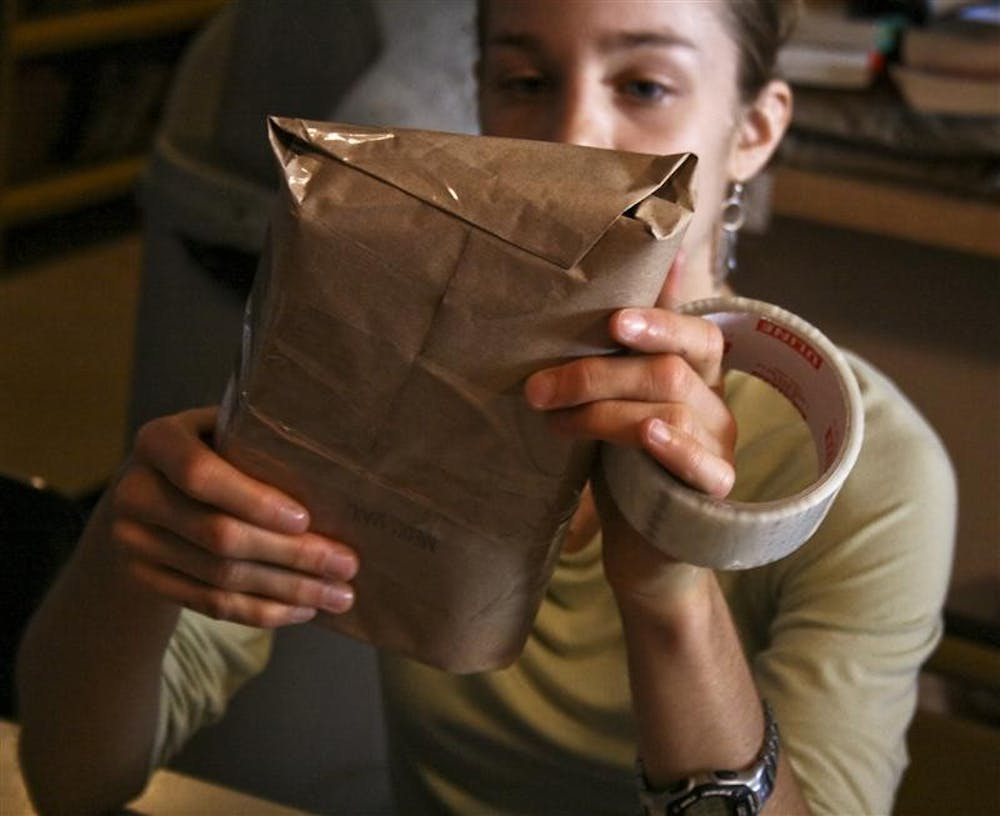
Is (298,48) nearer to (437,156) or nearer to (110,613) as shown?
(110,613)

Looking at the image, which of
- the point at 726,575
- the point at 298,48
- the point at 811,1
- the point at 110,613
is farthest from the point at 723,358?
the point at 811,1

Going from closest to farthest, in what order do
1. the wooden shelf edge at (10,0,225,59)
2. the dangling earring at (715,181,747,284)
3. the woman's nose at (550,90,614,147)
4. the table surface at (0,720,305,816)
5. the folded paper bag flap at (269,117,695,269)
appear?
the folded paper bag flap at (269,117,695,269), the table surface at (0,720,305,816), the woman's nose at (550,90,614,147), the dangling earring at (715,181,747,284), the wooden shelf edge at (10,0,225,59)

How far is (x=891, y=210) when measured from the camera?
194 centimetres

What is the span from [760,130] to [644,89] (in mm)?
198

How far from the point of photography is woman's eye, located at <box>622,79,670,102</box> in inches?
39.6

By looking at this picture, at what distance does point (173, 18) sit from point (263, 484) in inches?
116

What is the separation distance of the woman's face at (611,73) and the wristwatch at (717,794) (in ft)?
1.26

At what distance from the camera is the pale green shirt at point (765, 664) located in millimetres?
957

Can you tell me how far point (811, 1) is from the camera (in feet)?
7.34

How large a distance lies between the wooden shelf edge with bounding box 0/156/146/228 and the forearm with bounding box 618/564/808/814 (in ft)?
8.79

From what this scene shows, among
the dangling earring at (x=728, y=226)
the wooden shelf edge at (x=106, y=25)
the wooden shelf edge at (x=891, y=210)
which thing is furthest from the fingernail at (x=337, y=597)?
the wooden shelf edge at (x=106, y=25)

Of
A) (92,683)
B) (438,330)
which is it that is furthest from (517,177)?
(92,683)

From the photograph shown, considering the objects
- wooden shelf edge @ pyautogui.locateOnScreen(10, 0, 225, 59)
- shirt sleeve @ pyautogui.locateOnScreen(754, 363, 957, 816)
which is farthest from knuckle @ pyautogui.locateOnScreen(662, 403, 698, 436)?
wooden shelf edge @ pyautogui.locateOnScreen(10, 0, 225, 59)

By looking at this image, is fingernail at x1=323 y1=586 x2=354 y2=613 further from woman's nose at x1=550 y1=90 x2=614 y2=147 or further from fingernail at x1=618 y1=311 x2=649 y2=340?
woman's nose at x1=550 y1=90 x2=614 y2=147
